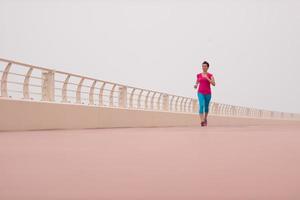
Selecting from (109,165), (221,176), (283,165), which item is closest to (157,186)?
(221,176)

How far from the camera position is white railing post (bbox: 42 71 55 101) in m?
12.9

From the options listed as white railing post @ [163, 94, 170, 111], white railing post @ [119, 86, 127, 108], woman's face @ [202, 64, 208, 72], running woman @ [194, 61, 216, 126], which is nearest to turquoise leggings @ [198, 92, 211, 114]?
running woman @ [194, 61, 216, 126]

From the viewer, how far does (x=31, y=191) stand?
330 centimetres

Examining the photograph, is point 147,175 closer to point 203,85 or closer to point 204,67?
point 204,67

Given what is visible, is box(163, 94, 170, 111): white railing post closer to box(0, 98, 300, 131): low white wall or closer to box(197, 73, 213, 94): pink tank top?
box(0, 98, 300, 131): low white wall

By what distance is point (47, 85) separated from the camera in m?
12.9

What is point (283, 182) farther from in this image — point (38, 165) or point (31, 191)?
point (38, 165)

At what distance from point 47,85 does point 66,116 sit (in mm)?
1006

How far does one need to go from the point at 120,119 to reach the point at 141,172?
12778mm

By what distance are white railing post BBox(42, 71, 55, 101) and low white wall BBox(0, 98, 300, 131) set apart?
0.70 ft

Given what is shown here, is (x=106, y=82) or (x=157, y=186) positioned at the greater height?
(x=106, y=82)

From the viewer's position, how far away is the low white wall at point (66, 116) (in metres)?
11.2

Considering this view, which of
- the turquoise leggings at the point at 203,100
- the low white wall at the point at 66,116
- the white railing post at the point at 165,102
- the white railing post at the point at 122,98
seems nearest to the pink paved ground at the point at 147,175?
the low white wall at the point at 66,116

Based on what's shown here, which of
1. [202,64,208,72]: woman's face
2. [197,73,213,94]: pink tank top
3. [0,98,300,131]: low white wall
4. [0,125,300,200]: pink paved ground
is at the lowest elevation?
[0,125,300,200]: pink paved ground
